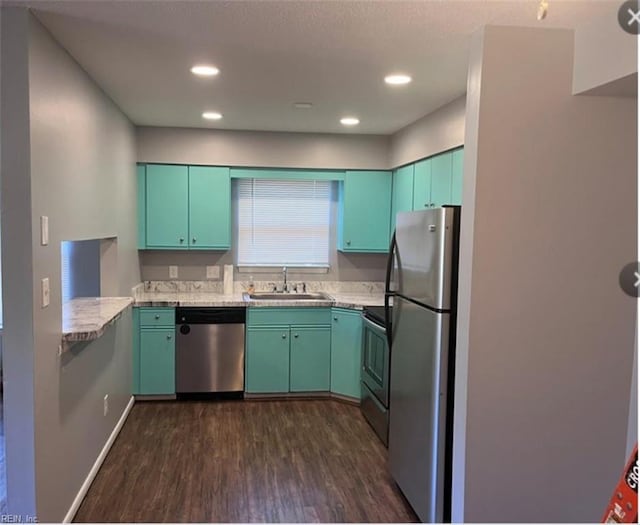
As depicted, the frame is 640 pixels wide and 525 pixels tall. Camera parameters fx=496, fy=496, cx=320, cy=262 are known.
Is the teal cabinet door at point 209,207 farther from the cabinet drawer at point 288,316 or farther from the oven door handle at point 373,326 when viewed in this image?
the oven door handle at point 373,326

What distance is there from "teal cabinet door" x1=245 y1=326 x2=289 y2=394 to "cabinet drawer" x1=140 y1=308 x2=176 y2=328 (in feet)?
2.22

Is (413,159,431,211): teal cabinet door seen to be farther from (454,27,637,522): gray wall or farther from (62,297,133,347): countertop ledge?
(62,297,133,347): countertop ledge

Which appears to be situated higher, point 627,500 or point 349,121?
point 349,121

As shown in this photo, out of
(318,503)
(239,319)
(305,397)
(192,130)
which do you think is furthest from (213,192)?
(318,503)

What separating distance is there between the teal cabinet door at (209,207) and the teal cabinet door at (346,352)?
129 cm

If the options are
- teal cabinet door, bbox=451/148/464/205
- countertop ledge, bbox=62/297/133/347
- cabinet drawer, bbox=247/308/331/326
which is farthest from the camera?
cabinet drawer, bbox=247/308/331/326

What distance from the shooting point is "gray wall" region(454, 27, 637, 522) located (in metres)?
2.08

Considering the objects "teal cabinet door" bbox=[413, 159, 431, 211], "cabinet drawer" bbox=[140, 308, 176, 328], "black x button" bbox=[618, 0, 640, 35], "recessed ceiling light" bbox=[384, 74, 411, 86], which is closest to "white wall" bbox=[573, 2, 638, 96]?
"black x button" bbox=[618, 0, 640, 35]

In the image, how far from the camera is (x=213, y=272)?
4883 mm

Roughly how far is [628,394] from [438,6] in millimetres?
1820

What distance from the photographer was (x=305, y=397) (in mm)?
4484

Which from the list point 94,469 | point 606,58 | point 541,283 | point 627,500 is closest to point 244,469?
point 94,469

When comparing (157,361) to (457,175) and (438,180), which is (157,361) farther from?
(457,175)

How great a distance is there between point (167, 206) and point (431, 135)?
7.90ft
